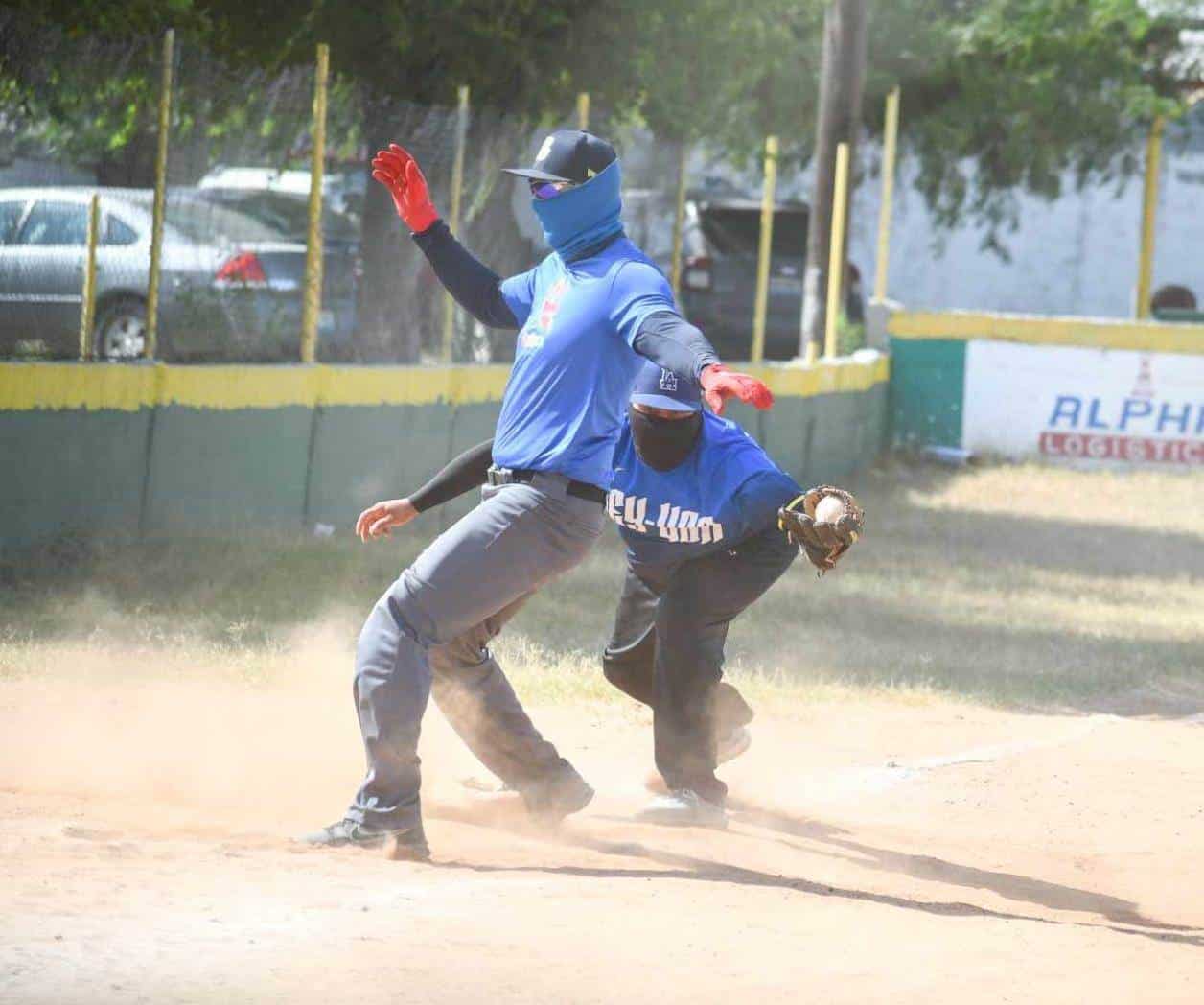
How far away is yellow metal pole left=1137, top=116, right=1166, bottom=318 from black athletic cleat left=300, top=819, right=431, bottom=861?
2006 cm

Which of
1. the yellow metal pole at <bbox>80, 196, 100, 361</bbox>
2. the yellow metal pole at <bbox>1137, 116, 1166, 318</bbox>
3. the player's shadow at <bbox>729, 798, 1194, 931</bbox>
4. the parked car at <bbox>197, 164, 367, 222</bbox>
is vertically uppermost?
the yellow metal pole at <bbox>1137, 116, 1166, 318</bbox>

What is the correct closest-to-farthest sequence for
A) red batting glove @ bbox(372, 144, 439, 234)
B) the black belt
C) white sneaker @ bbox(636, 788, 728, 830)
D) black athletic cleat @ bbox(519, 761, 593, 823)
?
the black belt
red batting glove @ bbox(372, 144, 439, 234)
black athletic cleat @ bbox(519, 761, 593, 823)
white sneaker @ bbox(636, 788, 728, 830)

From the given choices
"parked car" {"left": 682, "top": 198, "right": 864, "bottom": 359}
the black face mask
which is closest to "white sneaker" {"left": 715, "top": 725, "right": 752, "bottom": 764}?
the black face mask

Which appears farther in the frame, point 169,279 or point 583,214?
point 169,279

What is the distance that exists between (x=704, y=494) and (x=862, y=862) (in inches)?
47.7

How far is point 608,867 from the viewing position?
235 inches

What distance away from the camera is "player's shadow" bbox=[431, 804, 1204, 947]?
5.80 metres

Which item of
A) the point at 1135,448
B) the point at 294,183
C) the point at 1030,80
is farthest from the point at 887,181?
the point at 294,183

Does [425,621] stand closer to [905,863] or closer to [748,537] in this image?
[748,537]

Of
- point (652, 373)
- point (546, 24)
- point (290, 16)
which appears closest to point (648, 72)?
point (546, 24)

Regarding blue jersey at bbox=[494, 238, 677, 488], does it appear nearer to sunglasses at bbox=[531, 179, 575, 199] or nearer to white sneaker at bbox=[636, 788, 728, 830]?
sunglasses at bbox=[531, 179, 575, 199]

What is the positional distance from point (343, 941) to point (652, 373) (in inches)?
75.6

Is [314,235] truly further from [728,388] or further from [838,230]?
[838,230]

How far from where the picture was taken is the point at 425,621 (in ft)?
19.1
